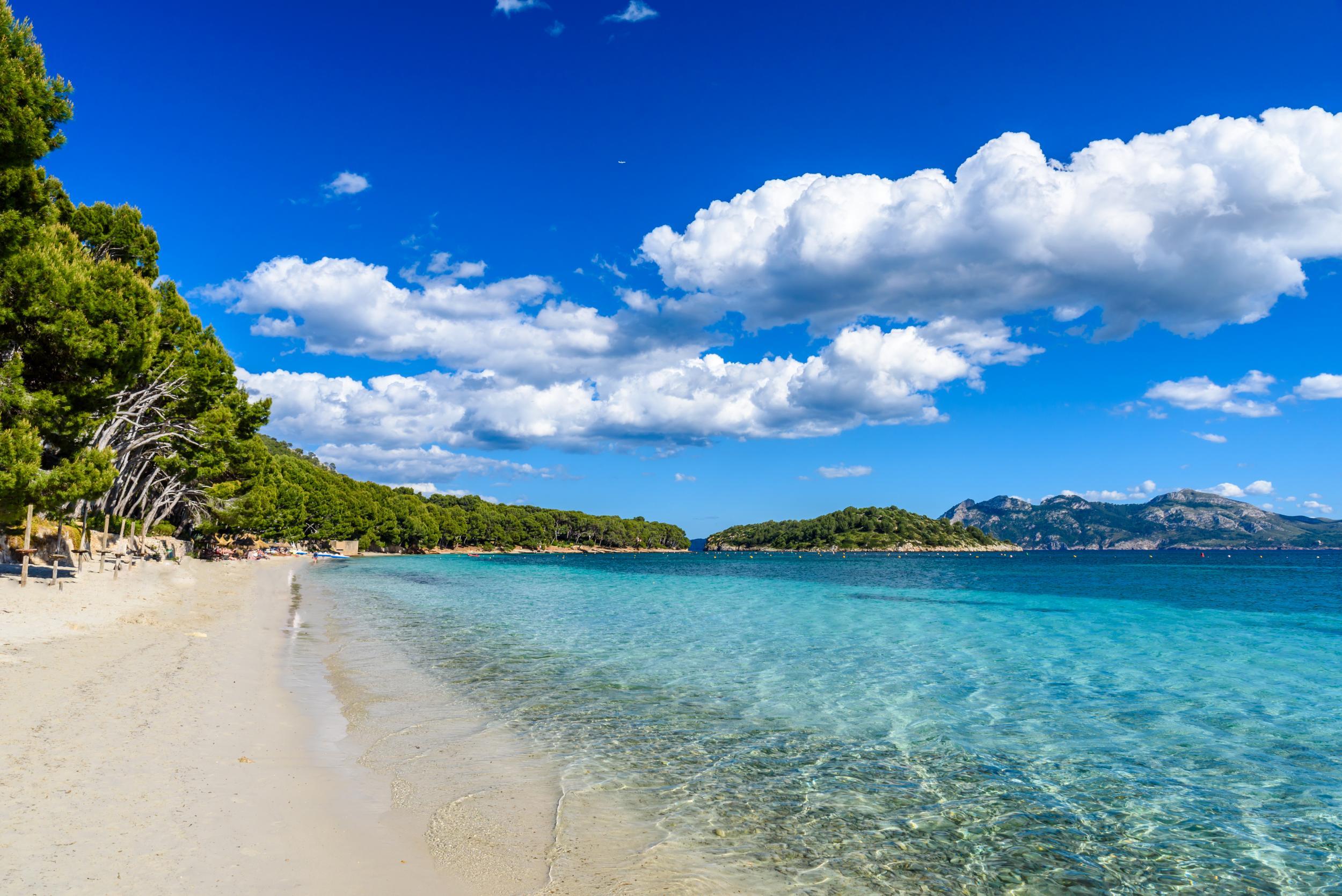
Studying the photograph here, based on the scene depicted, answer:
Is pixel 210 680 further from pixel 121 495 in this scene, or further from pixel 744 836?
pixel 121 495

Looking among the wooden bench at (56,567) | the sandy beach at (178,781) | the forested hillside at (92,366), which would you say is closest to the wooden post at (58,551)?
the wooden bench at (56,567)

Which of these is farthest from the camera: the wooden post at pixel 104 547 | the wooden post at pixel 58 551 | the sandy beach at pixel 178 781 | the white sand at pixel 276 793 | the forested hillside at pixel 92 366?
the wooden post at pixel 104 547

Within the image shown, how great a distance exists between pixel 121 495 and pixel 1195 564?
158658 mm

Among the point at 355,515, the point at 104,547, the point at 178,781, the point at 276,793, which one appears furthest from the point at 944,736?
the point at 355,515

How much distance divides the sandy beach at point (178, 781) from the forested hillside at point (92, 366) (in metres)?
9.94

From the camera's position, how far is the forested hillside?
20766 mm

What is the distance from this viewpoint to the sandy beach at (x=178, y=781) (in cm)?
566

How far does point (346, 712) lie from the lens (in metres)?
12.6

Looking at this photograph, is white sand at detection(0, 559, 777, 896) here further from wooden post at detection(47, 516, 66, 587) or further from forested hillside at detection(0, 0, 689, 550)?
wooden post at detection(47, 516, 66, 587)

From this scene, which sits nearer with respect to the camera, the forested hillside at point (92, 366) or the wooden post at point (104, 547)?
the forested hillside at point (92, 366)

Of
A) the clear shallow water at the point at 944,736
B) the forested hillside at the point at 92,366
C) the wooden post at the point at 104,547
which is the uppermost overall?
the forested hillside at the point at 92,366

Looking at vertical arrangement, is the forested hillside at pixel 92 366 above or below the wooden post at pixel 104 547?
above

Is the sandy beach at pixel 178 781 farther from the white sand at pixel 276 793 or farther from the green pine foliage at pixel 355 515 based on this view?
the green pine foliage at pixel 355 515

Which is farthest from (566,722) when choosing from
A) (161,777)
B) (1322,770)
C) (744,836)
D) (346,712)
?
(1322,770)
